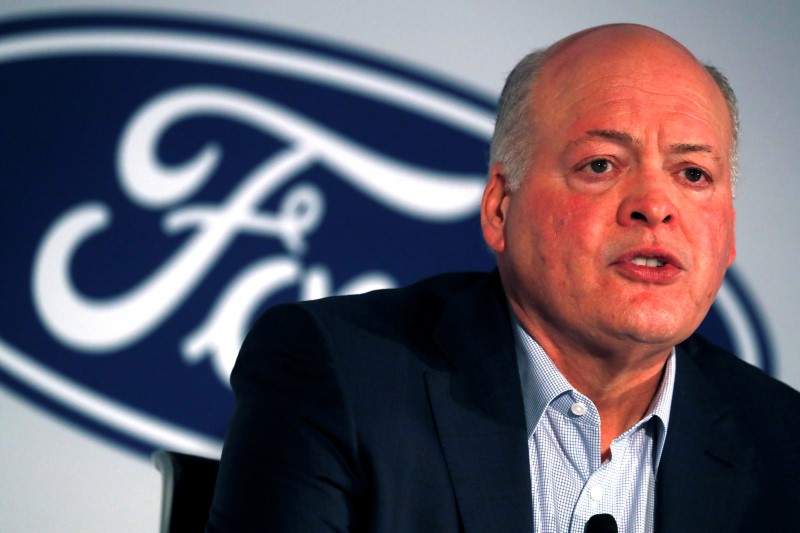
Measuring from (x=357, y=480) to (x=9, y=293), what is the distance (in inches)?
73.1

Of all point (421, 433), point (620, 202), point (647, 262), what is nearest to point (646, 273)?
point (647, 262)

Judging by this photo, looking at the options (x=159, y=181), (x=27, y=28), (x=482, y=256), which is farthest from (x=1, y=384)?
(x=482, y=256)

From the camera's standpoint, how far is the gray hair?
213 cm

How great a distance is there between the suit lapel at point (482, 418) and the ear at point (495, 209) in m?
0.14

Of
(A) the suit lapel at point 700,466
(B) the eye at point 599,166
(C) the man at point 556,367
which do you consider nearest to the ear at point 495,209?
(C) the man at point 556,367

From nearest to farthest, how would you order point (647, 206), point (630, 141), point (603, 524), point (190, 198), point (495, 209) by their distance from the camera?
point (603, 524) < point (647, 206) < point (630, 141) < point (495, 209) < point (190, 198)

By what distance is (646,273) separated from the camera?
1856 millimetres

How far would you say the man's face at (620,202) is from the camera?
1.87m

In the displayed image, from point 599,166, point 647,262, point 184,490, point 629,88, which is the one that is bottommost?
point 184,490

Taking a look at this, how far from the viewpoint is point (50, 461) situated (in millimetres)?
3184

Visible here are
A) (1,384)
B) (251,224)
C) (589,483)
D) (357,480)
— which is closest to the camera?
(357,480)

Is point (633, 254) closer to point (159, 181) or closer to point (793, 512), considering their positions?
point (793, 512)

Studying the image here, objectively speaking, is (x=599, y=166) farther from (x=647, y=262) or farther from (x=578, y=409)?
(x=578, y=409)

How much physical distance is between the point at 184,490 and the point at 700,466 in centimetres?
104
